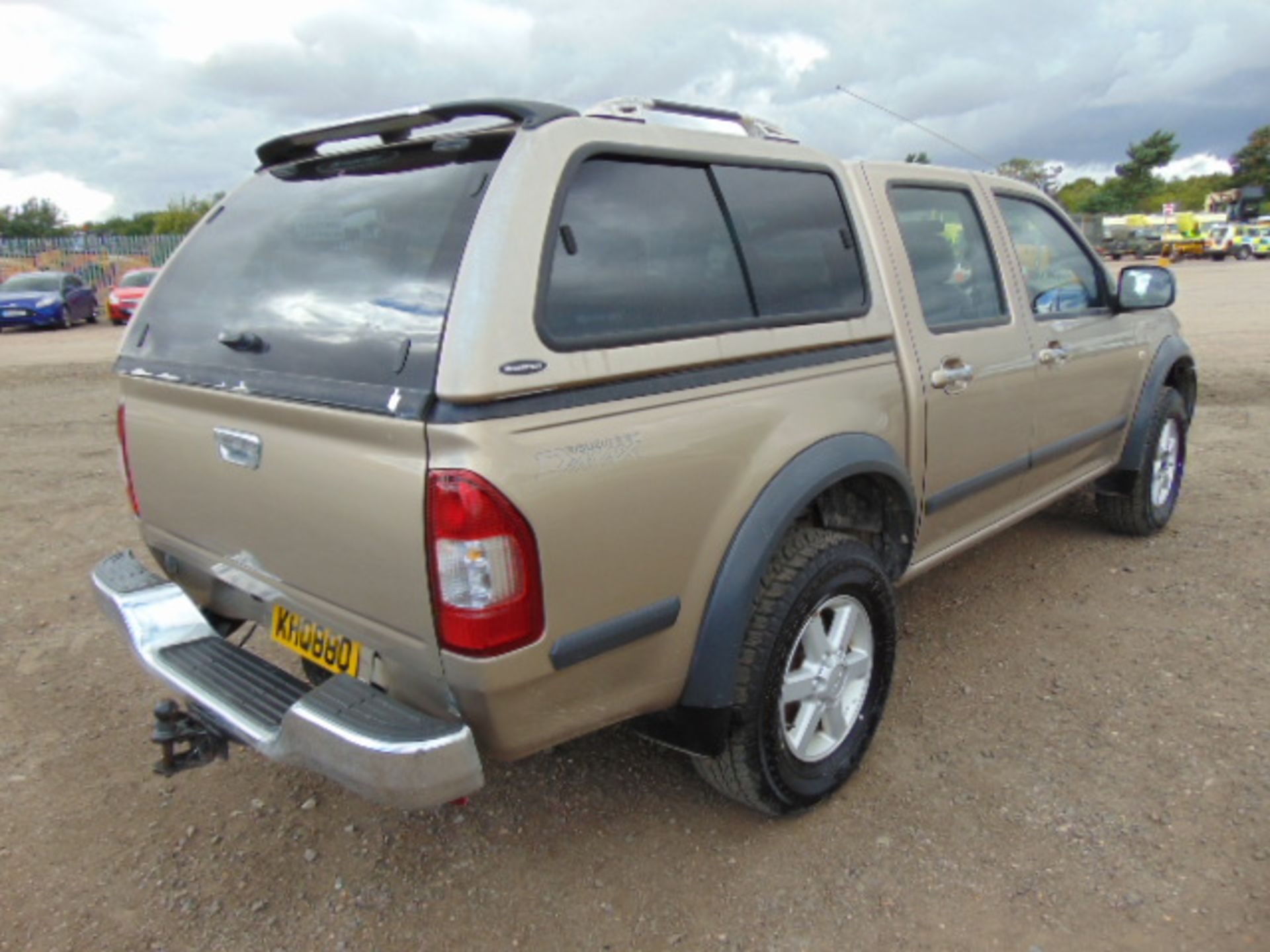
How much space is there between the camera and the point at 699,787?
2799 mm

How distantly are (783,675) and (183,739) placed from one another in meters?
1.49

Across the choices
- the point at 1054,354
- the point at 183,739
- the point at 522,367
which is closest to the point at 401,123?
the point at 522,367

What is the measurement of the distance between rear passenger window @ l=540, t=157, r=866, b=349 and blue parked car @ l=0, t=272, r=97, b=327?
21.1 m

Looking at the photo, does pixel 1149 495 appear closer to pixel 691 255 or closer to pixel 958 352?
pixel 958 352

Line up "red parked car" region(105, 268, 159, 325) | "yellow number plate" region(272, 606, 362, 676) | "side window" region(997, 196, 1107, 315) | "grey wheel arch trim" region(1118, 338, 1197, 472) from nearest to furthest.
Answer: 1. "yellow number plate" region(272, 606, 362, 676)
2. "side window" region(997, 196, 1107, 315)
3. "grey wheel arch trim" region(1118, 338, 1197, 472)
4. "red parked car" region(105, 268, 159, 325)

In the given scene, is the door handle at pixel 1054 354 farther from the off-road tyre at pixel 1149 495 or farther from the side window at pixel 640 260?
the side window at pixel 640 260

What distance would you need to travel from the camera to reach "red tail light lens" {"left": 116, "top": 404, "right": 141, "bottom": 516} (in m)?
2.67

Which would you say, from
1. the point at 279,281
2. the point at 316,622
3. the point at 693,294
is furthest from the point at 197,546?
the point at 693,294

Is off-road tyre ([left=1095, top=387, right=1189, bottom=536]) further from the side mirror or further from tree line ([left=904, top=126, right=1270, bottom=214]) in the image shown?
tree line ([left=904, top=126, right=1270, bottom=214])

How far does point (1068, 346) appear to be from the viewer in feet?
12.3

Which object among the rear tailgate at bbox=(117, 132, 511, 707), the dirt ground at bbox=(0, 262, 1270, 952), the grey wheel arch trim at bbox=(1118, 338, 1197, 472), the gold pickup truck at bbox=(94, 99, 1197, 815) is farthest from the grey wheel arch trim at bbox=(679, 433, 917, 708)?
the grey wheel arch trim at bbox=(1118, 338, 1197, 472)

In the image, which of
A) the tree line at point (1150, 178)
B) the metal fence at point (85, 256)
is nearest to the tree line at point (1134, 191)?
the tree line at point (1150, 178)

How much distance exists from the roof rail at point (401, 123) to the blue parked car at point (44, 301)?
20.2m

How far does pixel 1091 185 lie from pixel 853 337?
91.7 m
